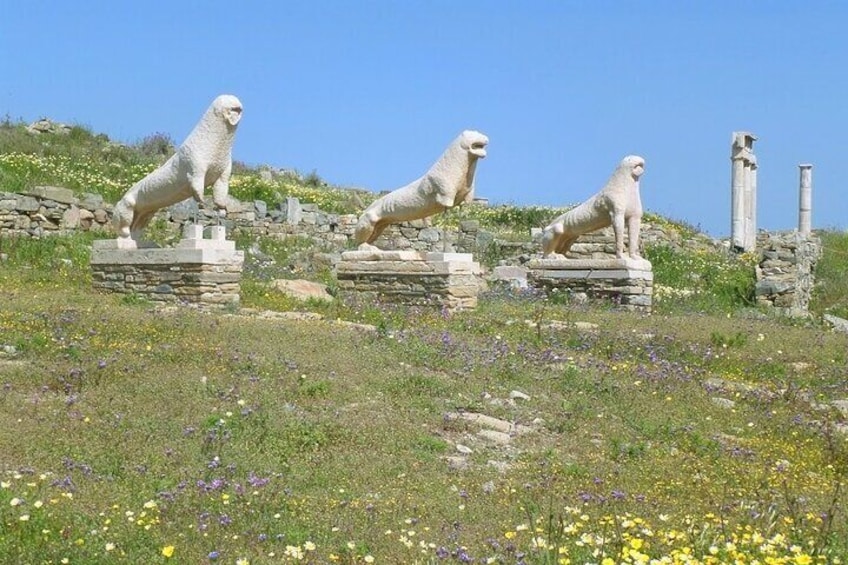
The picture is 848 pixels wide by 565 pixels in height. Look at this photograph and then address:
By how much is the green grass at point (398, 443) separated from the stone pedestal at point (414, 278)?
Answer: 181 centimetres

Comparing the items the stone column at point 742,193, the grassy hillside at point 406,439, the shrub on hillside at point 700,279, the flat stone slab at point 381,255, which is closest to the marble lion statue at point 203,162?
the grassy hillside at point 406,439

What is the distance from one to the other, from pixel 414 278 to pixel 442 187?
1.34m

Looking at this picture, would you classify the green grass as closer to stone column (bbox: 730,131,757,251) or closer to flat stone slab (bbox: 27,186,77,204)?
flat stone slab (bbox: 27,186,77,204)

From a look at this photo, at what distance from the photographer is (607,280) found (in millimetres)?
16672

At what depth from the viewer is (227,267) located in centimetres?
1300

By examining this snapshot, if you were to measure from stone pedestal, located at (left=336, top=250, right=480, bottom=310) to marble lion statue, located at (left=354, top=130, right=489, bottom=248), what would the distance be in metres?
0.63

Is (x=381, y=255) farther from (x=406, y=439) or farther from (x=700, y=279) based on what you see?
(x=700, y=279)

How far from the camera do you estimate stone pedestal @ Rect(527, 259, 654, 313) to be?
16438 millimetres

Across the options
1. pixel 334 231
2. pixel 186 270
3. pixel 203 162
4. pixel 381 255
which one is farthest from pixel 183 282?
pixel 334 231

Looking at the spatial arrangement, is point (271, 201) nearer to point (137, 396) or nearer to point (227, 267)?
point (227, 267)

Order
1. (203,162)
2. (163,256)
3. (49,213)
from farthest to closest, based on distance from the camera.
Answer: (49,213) < (163,256) < (203,162)

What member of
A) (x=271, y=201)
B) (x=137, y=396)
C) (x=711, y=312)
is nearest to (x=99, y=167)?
(x=271, y=201)

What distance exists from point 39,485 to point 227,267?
7.61 m

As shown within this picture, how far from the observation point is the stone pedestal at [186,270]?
503 inches
